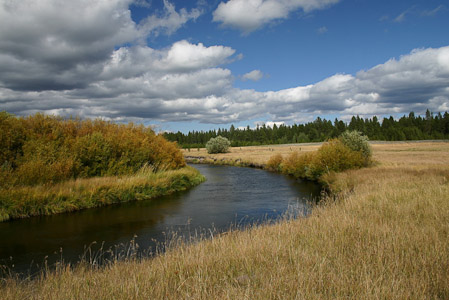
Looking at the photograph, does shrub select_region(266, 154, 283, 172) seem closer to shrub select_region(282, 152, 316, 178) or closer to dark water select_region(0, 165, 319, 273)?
shrub select_region(282, 152, 316, 178)

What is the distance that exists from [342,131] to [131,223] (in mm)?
110037

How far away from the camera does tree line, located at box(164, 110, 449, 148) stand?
10094 cm

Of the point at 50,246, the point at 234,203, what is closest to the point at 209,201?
the point at 234,203

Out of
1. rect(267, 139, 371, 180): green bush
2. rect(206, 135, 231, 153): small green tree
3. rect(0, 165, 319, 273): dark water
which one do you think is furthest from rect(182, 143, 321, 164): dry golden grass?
rect(0, 165, 319, 273): dark water

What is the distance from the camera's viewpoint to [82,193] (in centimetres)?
1656

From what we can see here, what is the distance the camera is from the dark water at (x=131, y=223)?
9969 mm

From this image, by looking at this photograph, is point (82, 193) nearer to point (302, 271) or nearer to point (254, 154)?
point (302, 271)

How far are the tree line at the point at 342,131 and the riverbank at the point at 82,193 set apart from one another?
71.2 metres

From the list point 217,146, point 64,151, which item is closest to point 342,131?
point 217,146

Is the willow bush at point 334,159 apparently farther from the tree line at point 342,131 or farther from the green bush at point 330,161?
the tree line at point 342,131

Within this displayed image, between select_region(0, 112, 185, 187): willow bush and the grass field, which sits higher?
select_region(0, 112, 185, 187): willow bush

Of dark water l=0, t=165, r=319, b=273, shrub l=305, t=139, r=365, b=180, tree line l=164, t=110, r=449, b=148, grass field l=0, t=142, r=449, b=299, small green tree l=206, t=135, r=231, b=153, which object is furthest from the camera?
tree line l=164, t=110, r=449, b=148

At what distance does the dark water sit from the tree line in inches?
2801

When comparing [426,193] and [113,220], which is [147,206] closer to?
[113,220]
